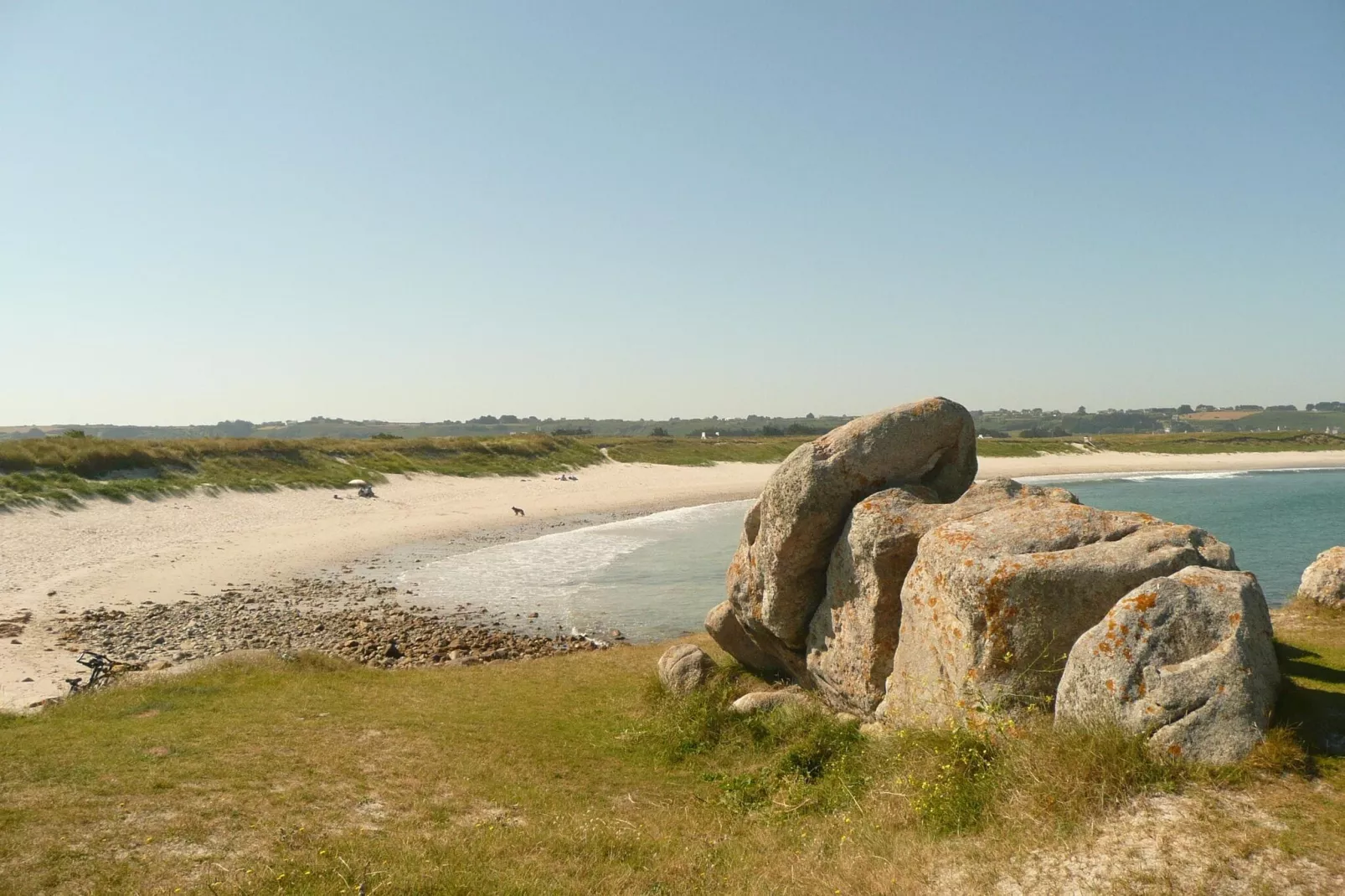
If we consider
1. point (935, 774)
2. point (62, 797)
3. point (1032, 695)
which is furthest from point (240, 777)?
point (1032, 695)

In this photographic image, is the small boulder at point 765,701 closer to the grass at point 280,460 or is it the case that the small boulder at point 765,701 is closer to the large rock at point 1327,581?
the large rock at point 1327,581

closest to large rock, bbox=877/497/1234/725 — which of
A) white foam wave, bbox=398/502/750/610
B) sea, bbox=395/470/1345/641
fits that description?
sea, bbox=395/470/1345/641

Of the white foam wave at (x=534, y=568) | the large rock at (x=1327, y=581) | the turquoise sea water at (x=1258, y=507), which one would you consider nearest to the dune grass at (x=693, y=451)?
the turquoise sea water at (x=1258, y=507)

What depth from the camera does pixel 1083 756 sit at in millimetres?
6887

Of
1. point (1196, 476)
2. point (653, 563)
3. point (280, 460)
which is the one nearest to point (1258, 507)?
point (1196, 476)

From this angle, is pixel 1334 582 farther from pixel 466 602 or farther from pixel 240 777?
pixel 466 602

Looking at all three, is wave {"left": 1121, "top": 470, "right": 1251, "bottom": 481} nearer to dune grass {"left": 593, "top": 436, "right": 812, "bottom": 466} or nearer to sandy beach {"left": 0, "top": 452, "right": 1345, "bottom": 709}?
dune grass {"left": 593, "top": 436, "right": 812, "bottom": 466}

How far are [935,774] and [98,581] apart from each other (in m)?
29.9

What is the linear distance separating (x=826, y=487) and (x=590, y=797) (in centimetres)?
612

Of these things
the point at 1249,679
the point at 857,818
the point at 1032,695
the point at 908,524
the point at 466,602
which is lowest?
the point at 466,602

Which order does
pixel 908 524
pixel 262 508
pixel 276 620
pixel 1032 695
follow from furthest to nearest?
1. pixel 262 508
2. pixel 276 620
3. pixel 908 524
4. pixel 1032 695

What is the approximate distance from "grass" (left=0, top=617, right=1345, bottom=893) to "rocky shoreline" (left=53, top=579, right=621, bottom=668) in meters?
6.45

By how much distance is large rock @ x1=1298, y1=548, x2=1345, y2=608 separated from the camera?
647 inches

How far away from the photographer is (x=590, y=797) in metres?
10.1
